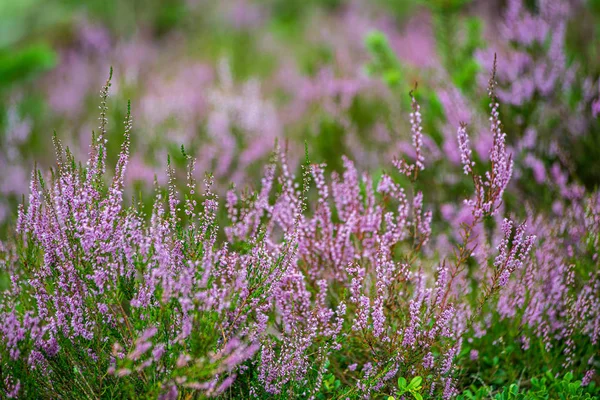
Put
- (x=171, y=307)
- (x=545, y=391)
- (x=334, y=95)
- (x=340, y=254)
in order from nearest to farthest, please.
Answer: (x=171, y=307) < (x=545, y=391) < (x=340, y=254) < (x=334, y=95)

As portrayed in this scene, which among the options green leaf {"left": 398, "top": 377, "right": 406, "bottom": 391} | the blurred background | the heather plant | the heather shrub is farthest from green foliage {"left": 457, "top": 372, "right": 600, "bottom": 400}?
the blurred background

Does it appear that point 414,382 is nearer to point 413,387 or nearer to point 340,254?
point 413,387

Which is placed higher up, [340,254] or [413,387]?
[340,254]

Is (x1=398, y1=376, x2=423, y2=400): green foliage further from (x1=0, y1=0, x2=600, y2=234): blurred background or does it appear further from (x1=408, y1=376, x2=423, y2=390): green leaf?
(x1=0, y1=0, x2=600, y2=234): blurred background

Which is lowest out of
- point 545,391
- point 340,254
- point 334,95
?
point 545,391

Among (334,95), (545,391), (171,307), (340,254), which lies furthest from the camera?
(334,95)

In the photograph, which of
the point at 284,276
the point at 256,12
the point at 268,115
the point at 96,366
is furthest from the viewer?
the point at 256,12

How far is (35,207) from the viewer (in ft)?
6.35

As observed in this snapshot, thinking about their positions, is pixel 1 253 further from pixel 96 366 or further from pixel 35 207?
pixel 96 366

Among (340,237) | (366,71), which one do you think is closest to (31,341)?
(340,237)

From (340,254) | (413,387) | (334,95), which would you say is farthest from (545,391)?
(334,95)

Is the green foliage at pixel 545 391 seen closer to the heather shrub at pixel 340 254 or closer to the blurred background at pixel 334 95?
the heather shrub at pixel 340 254

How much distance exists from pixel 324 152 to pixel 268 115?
1120 mm

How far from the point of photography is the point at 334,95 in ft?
16.5
